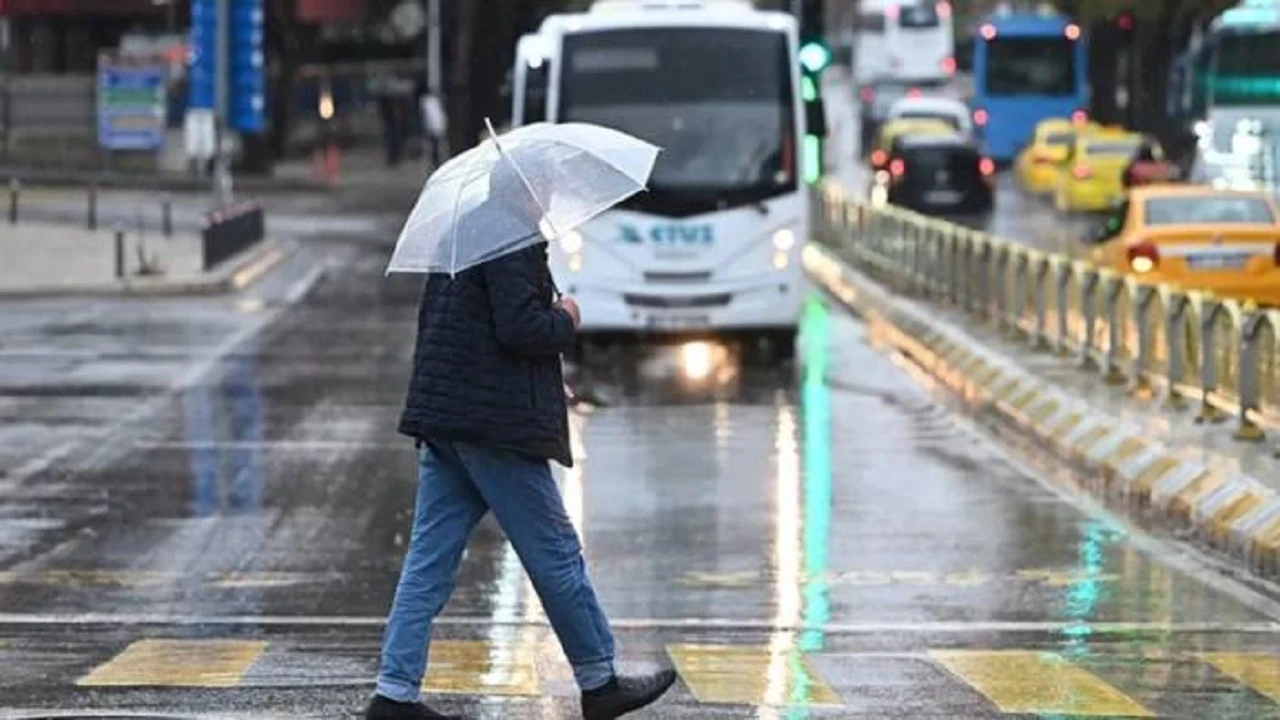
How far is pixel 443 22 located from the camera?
6944cm

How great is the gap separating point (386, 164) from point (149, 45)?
6507 mm

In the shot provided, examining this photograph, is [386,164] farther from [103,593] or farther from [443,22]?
[103,593]

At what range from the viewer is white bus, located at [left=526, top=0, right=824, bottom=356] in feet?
81.4

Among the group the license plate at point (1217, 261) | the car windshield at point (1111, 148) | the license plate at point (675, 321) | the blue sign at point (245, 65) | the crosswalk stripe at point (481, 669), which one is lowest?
the license plate at point (675, 321)

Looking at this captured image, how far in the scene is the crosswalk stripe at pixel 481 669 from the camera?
985cm

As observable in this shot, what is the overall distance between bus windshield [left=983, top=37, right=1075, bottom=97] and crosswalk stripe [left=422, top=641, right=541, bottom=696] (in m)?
62.6

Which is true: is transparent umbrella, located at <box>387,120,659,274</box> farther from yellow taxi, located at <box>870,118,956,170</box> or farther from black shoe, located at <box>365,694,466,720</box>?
yellow taxi, located at <box>870,118,956,170</box>

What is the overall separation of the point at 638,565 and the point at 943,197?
39.2 m

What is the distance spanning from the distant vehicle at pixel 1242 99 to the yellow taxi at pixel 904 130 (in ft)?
22.8

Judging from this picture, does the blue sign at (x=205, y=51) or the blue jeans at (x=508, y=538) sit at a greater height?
the blue sign at (x=205, y=51)

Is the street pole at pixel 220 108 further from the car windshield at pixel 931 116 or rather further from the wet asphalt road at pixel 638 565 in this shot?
the car windshield at pixel 931 116

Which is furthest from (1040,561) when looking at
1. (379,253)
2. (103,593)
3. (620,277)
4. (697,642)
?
(379,253)

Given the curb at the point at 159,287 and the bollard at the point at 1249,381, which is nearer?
the bollard at the point at 1249,381

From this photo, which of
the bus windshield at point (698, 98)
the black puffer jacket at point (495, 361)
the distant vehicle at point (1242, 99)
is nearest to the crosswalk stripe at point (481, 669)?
the black puffer jacket at point (495, 361)
